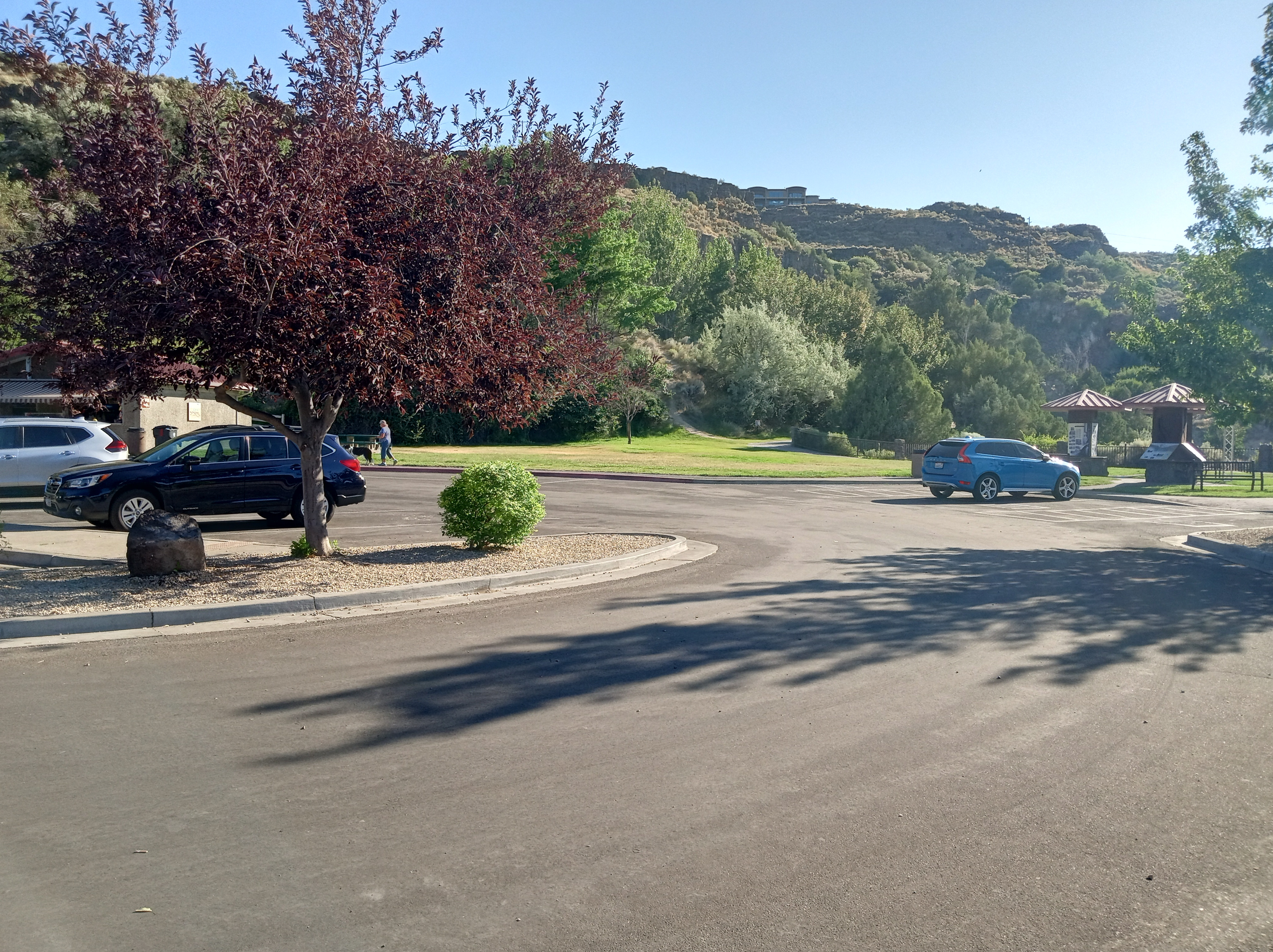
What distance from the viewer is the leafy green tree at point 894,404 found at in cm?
5566

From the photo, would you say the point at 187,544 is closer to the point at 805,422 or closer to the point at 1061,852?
the point at 1061,852

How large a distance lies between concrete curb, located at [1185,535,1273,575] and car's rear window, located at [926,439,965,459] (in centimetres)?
833

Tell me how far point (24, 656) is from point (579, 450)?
39117mm

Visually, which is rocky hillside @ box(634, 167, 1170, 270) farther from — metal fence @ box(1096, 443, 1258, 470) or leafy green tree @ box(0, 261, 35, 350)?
leafy green tree @ box(0, 261, 35, 350)

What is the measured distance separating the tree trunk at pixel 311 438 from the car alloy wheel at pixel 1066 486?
20.4m

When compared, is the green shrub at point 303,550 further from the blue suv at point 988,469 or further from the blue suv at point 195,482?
the blue suv at point 988,469

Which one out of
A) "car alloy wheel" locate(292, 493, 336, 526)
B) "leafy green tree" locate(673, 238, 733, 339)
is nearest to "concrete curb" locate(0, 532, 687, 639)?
"car alloy wheel" locate(292, 493, 336, 526)

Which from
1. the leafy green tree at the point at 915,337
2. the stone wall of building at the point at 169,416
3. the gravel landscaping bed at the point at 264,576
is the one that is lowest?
the gravel landscaping bed at the point at 264,576

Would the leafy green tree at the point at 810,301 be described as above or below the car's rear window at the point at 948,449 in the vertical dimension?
above

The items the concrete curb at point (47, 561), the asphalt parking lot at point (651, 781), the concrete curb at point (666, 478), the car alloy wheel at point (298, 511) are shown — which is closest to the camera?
the asphalt parking lot at point (651, 781)

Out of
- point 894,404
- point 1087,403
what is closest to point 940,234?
point 894,404

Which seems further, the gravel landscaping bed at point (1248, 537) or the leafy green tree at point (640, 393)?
the leafy green tree at point (640, 393)

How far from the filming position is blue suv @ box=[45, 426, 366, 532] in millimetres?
14539

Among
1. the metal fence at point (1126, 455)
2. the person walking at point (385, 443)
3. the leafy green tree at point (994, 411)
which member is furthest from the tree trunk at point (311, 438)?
the leafy green tree at point (994, 411)
